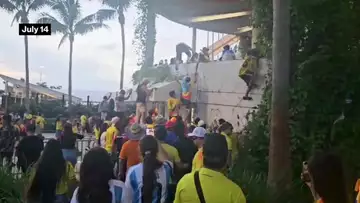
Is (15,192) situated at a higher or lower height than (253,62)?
lower

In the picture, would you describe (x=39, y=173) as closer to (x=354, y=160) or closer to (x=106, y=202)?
(x=106, y=202)

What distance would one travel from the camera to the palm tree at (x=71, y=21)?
4006cm

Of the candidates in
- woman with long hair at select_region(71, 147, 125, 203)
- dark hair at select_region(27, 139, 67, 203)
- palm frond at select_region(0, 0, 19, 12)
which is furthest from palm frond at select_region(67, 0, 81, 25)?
woman with long hair at select_region(71, 147, 125, 203)

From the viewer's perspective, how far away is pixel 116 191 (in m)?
4.24

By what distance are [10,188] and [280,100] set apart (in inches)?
165

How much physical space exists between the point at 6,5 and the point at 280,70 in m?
30.0

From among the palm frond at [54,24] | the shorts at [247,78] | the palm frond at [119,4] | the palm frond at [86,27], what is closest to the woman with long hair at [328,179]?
the shorts at [247,78]

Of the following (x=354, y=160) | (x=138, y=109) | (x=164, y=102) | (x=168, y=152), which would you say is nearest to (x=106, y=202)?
(x=168, y=152)

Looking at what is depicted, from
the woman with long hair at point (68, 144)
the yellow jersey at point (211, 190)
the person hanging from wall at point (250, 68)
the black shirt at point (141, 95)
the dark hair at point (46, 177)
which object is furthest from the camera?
the black shirt at point (141, 95)

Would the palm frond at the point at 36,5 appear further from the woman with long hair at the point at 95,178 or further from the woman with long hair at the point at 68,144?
the woman with long hair at the point at 95,178

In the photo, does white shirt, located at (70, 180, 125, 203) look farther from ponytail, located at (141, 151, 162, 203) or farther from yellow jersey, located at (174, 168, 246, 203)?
ponytail, located at (141, 151, 162, 203)

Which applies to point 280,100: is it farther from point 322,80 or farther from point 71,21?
point 71,21

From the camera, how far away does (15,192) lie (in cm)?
720
